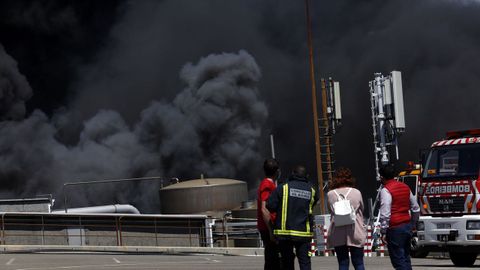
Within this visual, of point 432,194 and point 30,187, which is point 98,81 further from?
point 432,194

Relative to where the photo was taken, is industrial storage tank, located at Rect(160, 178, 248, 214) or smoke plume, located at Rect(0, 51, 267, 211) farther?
smoke plume, located at Rect(0, 51, 267, 211)

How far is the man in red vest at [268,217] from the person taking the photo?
12.9 m

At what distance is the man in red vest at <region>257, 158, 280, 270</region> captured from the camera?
12.9 m

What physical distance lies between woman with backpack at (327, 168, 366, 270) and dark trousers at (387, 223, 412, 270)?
105 centimetres

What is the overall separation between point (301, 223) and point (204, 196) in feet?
147

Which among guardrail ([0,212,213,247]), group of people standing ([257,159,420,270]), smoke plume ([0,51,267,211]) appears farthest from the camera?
smoke plume ([0,51,267,211])

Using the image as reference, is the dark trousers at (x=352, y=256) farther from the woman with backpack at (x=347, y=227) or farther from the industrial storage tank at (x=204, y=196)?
the industrial storage tank at (x=204, y=196)

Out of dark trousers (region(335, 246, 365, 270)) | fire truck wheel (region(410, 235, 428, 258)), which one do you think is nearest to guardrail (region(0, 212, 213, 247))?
fire truck wheel (region(410, 235, 428, 258))

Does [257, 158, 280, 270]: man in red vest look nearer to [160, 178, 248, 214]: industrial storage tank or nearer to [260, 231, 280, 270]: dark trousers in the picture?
[260, 231, 280, 270]: dark trousers

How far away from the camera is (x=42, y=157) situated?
224ft

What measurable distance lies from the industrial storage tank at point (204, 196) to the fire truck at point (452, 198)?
3556cm

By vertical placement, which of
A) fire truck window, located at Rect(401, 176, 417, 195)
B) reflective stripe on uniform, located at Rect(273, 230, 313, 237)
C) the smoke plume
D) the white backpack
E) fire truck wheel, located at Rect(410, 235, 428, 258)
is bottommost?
fire truck wheel, located at Rect(410, 235, 428, 258)

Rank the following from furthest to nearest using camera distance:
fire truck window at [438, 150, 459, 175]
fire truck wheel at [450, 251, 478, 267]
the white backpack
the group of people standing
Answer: fire truck wheel at [450, 251, 478, 267], fire truck window at [438, 150, 459, 175], the white backpack, the group of people standing

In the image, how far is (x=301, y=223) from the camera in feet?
41.7
